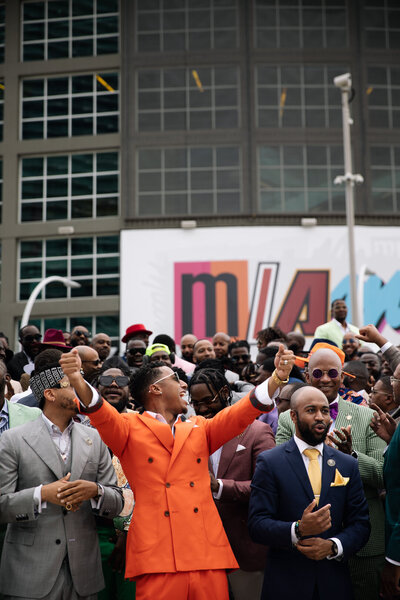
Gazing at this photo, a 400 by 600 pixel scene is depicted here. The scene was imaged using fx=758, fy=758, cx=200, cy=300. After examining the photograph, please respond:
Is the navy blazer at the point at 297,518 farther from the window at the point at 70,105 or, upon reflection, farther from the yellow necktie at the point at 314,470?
the window at the point at 70,105

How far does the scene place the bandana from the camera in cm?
591

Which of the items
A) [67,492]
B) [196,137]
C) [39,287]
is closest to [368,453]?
[67,492]

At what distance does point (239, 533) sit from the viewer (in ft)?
20.2

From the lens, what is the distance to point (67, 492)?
537 centimetres

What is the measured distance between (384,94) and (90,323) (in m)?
14.9

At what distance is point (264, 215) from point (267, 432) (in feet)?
77.2

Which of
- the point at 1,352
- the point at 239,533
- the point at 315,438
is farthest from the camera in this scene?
the point at 1,352

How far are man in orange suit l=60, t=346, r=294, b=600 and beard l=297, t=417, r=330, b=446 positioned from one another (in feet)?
1.19

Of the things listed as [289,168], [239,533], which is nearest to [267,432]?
[239,533]

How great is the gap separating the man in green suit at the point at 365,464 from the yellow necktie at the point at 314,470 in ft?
1.22

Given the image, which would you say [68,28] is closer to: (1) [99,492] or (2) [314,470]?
(1) [99,492]

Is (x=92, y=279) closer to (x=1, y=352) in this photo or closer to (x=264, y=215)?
(x=264, y=215)

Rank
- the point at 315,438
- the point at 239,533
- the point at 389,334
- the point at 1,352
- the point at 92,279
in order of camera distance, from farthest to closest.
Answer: the point at 92,279
the point at 389,334
the point at 1,352
the point at 239,533
the point at 315,438

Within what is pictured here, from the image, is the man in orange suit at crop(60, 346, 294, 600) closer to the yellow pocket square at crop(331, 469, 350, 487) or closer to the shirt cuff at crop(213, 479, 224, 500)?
the shirt cuff at crop(213, 479, 224, 500)
